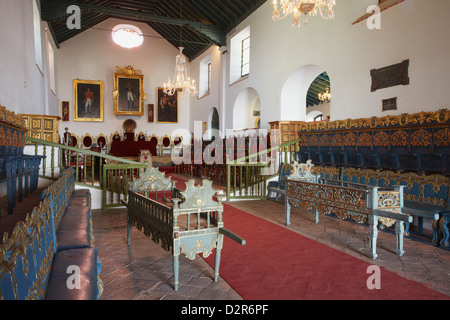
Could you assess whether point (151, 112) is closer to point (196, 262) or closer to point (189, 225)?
point (196, 262)

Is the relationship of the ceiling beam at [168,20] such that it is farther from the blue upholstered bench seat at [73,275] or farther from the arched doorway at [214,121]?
the blue upholstered bench seat at [73,275]

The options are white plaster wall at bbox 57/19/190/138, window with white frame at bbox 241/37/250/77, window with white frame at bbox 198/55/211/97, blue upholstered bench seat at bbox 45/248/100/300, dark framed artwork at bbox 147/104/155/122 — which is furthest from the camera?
dark framed artwork at bbox 147/104/155/122

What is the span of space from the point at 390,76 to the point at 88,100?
1374cm

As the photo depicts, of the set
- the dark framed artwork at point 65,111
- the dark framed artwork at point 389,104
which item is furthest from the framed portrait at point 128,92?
the dark framed artwork at point 389,104

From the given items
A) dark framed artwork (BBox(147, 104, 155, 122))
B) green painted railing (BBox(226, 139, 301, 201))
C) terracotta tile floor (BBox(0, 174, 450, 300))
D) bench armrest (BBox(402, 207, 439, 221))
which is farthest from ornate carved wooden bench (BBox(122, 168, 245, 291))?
dark framed artwork (BBox(147, 104, 155, 122))

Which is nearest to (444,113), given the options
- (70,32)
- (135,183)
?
(135,183)

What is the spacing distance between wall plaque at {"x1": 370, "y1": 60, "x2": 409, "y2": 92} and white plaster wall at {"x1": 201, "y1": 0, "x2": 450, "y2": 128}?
0.09 m

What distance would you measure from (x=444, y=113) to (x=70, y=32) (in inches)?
597

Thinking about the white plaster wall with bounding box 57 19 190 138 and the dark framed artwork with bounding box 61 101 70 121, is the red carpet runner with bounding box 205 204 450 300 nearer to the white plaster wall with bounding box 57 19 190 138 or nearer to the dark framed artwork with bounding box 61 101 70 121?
the white plaster wall with bounding box 57 19 190 138

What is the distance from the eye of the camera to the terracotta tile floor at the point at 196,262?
8.08 ft

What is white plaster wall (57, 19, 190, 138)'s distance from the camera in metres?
14.7

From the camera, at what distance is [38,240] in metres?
1.33

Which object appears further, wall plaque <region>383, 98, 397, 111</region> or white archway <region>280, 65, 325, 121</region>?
white archway <region>280, 65, 325, 121</region>
